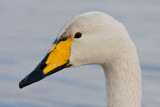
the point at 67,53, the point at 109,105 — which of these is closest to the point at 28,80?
the point at 67,53

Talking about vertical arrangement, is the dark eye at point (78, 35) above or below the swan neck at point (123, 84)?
above

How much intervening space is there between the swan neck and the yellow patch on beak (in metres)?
0.62

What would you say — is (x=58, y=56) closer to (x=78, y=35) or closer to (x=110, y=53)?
(x=78, y=35)

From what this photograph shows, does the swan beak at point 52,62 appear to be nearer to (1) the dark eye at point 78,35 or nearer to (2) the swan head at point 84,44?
(2) the swan head at point 84,44

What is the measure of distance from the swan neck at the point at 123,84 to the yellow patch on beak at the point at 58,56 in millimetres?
618

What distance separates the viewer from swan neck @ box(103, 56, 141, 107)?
353 inches

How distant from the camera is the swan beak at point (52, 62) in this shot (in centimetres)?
915

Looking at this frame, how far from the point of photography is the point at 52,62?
920 centimetres

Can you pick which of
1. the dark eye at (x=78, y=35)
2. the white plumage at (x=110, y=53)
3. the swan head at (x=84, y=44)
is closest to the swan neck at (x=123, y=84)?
the white plumage at (x=110, y=53)

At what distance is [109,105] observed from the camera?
361 inches

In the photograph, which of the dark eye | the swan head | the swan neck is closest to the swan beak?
the swan head

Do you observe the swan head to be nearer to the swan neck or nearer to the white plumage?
the white plumage

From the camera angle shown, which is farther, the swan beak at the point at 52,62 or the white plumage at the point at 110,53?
the swan beak at the point at 52,62

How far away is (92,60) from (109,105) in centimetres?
73
